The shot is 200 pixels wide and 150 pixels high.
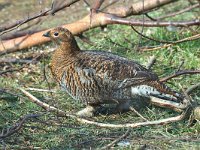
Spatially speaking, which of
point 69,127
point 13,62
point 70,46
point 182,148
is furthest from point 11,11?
point 182,148

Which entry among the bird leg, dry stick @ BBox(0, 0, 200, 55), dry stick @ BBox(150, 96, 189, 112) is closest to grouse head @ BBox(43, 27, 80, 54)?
the bird leg

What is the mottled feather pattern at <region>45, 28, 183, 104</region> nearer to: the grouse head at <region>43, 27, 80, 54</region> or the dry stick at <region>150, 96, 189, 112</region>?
the dry stick at <region>150, 96, 189, 112</region>

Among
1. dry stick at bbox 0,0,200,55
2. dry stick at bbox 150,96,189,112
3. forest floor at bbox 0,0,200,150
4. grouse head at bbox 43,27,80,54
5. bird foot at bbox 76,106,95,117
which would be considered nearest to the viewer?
forest floor at bbox 0,0,200,150

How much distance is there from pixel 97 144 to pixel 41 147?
502 mm

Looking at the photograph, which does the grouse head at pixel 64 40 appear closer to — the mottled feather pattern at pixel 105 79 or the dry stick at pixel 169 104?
the mottled feather pattern at pixel 105 79

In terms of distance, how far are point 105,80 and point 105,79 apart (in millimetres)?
11

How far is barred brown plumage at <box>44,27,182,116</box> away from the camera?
616 cm

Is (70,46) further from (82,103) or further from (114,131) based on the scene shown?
(114,131)

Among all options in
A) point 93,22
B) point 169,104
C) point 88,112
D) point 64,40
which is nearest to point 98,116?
point 88,112

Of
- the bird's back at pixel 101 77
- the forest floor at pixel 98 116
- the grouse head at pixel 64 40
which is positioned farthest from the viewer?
the grouse head at pixel 64 40

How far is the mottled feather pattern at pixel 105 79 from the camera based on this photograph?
6152 mm

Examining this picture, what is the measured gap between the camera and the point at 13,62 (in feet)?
27.7

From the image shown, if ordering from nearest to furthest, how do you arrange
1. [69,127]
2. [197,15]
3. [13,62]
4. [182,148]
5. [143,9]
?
[182,148], [69,127], [143,9], [13,62], [197,15]

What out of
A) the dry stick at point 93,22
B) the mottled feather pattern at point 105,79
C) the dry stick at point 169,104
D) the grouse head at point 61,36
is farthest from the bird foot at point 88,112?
the dry stick at point 93,22
